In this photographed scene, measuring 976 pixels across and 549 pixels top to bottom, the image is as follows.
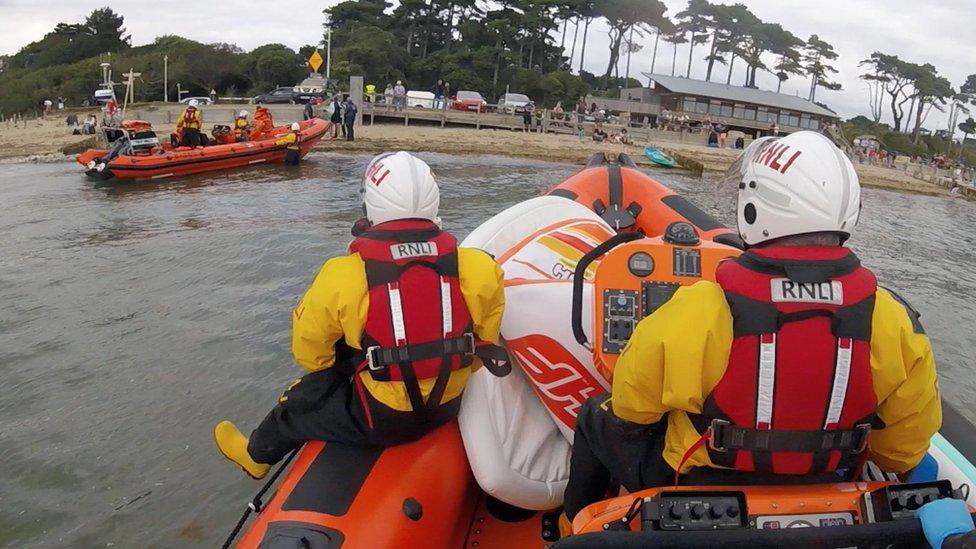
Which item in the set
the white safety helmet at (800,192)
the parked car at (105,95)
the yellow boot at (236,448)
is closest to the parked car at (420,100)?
the parked car at (105,95)

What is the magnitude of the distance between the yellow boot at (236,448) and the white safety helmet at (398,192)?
999mm

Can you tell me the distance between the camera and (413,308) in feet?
6.65

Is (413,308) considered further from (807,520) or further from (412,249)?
(807,520)

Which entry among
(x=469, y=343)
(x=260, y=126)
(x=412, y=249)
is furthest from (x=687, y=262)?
(x=260, y=126)

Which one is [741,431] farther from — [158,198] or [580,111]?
[580,111]

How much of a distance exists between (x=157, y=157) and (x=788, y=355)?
40.0 feet

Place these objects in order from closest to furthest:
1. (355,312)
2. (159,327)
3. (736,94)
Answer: (355,312), (159,327), (736,94)

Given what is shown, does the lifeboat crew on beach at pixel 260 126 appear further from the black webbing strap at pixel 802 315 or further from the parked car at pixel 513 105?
the black webbing strap at pixel 802 315

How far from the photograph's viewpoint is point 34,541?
280 cm

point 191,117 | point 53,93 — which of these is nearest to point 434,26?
point 53,93

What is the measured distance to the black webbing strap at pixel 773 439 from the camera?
56.4 inches

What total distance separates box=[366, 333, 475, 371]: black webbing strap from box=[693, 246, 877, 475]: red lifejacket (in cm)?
84

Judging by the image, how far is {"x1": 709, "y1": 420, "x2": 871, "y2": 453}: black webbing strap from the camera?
143 centimetres

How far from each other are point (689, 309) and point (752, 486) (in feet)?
1.31
